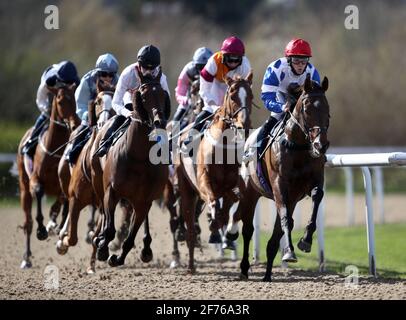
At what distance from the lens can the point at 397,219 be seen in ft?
60.5

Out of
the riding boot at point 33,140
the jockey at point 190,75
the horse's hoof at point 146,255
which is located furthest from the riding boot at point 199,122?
the riding boot at point 33,140

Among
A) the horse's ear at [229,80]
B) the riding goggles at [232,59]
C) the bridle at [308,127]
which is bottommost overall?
the bridle at [308,127]

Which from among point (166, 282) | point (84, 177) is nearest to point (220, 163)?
point (166, 282)

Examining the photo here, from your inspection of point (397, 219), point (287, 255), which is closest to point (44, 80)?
point (287, 255)

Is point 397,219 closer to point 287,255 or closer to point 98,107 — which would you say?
point 98,107

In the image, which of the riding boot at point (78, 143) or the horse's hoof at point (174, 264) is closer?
the riding boot at point (78, 143)

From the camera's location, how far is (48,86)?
1266 cm

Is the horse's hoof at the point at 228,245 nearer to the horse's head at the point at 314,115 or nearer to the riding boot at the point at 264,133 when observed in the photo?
the riding boot at the point at 264,133

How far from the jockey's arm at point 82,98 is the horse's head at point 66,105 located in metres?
0.26

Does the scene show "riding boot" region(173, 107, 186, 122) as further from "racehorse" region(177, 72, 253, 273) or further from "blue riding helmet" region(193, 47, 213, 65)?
"racehorse" region(177, 72, 253, 273)

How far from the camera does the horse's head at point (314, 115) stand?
330 inches

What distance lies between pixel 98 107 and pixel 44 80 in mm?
2006

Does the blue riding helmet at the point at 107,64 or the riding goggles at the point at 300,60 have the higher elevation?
the blue riding helmet at the point at 107,64

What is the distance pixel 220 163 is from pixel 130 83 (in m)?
1.33
